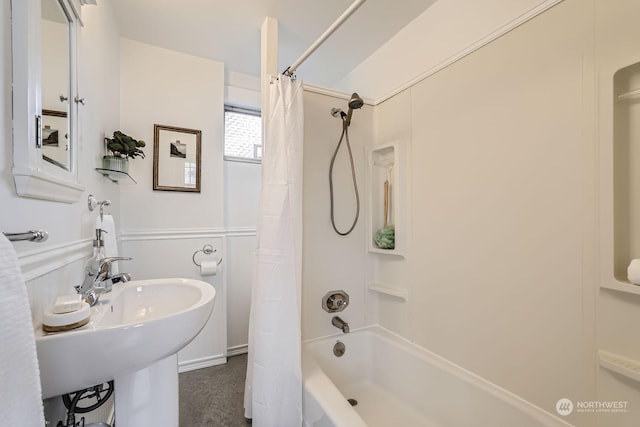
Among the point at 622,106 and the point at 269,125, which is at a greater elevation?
the point at 269,125

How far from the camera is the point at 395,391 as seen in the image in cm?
162

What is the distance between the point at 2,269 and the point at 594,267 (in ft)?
5.26

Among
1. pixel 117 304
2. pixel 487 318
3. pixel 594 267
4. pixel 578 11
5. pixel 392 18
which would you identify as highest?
pixel 392 18

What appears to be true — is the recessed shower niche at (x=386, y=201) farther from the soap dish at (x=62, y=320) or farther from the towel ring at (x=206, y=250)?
the soap dish at (x=62, y=320)

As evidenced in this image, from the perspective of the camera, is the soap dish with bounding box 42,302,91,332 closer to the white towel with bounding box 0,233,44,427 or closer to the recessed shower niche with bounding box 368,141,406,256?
the white towel with bounding box 0,233,44,427

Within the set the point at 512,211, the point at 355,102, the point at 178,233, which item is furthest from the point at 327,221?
the point at 178,233

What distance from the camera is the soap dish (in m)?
0.71

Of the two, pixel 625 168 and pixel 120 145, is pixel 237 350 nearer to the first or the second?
pixel 120 145

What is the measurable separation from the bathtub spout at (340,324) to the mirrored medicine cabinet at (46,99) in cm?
151

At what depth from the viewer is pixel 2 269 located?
441 mm

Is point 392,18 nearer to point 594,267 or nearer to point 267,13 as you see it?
point 267,13

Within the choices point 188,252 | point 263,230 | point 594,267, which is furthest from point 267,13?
point 594,267

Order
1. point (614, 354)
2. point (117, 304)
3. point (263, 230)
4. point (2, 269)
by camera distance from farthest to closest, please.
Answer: point (263, 230)
point (117, 304)
point (614, 354)
point (2, 269)

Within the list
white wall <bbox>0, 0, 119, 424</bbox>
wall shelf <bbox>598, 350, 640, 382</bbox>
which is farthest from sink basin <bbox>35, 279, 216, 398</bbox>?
wall shelf <bbox>598, 350, 640, 382</bbox>
